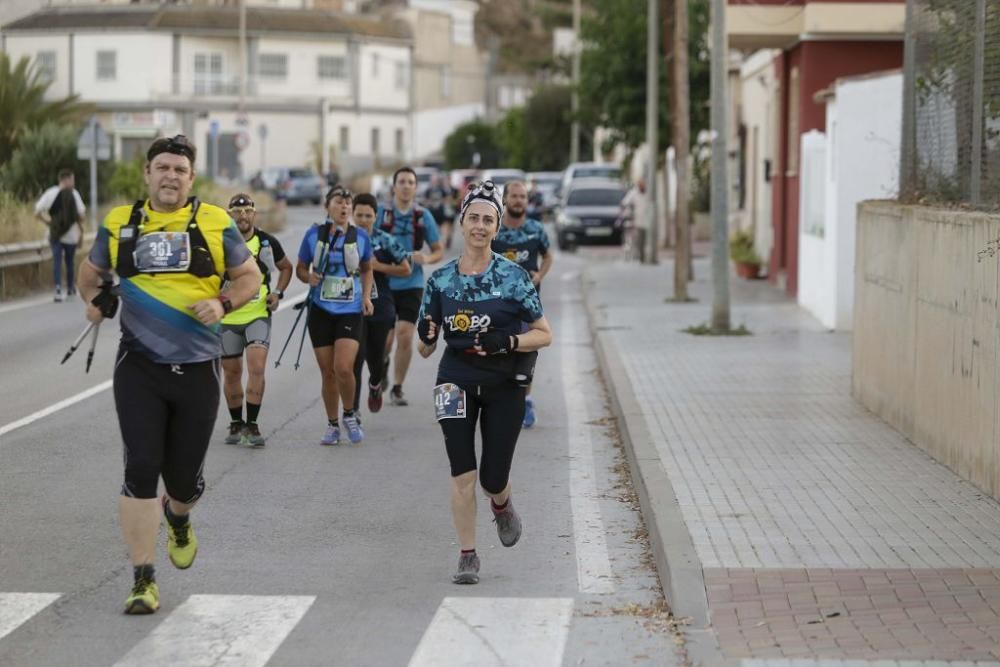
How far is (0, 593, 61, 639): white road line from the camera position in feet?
23.8

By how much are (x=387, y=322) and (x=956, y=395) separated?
4566 mm

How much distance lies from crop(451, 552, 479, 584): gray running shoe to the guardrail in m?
18.8

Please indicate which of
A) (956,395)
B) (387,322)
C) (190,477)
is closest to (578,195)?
(387,322)

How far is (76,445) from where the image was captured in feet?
40.2

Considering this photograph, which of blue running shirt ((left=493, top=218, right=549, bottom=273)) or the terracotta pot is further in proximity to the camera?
the terracotta pot

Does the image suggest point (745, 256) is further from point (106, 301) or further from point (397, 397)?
point (106, 301)

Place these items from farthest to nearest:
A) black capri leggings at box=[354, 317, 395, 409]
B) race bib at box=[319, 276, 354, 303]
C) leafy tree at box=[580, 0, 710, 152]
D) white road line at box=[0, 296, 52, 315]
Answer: leafy tree at box=[580, 0, 710, 152] → white road line at box=[0, 296, 52, 315] → black capri leggings at box=[354, 317, 395, 409] → race bib at box=[319, 276, 354, 303]

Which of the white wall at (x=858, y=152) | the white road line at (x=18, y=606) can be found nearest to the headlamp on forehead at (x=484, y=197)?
the white road line at (x=18, y=606)

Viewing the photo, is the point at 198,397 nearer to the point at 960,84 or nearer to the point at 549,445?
the point at 549,445

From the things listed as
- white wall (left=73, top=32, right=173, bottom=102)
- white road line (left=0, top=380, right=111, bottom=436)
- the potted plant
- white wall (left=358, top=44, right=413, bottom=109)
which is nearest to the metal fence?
white road line (left=0, top=380, right=111, bottom=436)

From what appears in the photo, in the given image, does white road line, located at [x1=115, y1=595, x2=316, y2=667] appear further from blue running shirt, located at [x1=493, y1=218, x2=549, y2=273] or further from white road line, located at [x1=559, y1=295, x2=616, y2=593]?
blue running shirt, located at [x1=493, y1=218, x2=549, y2=273]

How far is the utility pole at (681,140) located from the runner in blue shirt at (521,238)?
11276 mm

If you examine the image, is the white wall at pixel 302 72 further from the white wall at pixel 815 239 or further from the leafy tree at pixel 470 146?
the white wall at pixel 815 239

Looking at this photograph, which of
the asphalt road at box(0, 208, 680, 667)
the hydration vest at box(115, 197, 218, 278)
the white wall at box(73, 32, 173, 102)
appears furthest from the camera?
the white wall at box(73, 32, 173, 102)
